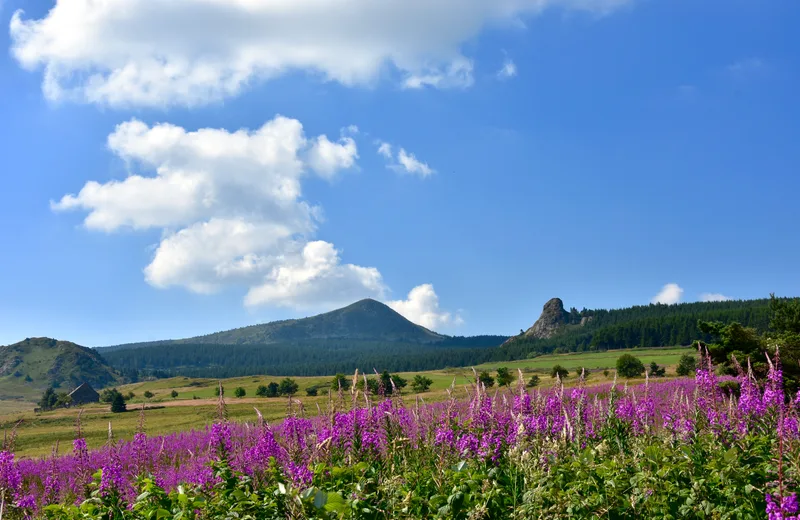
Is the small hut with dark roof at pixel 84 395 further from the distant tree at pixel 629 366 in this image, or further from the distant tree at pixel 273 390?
the distant tree at pixel 629 366

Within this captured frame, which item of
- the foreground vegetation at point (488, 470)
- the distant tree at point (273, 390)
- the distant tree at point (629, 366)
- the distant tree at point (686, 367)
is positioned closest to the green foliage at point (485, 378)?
the foreground vegetation at point (488, 470)

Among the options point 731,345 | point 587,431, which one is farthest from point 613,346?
point 587,431

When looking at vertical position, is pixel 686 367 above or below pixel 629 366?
above

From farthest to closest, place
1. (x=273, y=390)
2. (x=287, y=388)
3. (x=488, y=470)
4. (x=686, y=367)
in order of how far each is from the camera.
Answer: (x=273, y=390)
(x=287, y=388)
(x=686, y=367)
(x=488, y=470)

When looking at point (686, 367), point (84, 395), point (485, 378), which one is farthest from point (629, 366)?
point (84, 395)

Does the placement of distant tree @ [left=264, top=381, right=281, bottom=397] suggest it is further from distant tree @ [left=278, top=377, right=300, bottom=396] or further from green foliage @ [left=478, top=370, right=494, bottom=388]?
green foliage @ [left=478, top=370, right=494, bottom=388]

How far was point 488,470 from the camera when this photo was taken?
6500mm

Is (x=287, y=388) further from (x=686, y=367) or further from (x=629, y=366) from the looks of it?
(x=686, y=367)

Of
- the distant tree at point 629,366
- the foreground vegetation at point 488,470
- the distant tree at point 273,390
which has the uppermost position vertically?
the foreground vegetation at point 488,470

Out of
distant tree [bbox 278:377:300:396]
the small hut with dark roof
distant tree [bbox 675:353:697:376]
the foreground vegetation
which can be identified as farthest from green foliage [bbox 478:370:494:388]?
the small hut with dark roof

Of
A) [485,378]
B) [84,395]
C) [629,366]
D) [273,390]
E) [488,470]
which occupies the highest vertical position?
[488,470]

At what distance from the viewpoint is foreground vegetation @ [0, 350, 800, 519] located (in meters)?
4.72

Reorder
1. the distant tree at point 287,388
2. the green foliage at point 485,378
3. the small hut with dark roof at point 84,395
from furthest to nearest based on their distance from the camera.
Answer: the small hut with dark roof at point 84,395 → the distant tree at point 287,388 → the green foliage at point 485,378

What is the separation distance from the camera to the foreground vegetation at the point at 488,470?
472 cm
